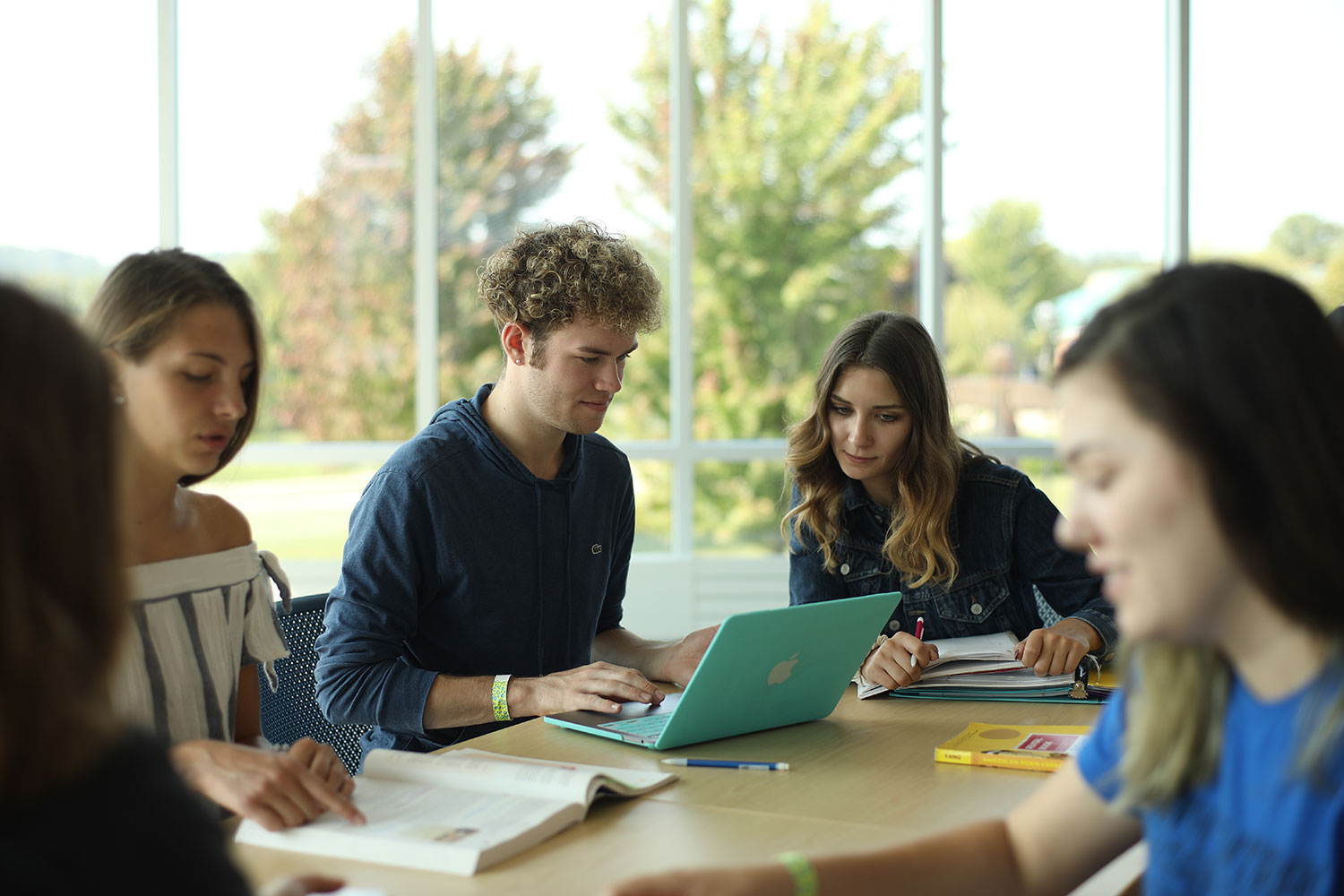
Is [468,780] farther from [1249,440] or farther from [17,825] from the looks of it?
[1249,440]

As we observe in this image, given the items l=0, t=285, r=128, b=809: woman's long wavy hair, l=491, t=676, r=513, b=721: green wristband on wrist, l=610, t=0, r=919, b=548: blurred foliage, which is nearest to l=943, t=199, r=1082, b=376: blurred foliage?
l=610, t=0, r=919, b=548: blurred foliage

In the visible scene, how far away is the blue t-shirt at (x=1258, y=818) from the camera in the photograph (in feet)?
2.78

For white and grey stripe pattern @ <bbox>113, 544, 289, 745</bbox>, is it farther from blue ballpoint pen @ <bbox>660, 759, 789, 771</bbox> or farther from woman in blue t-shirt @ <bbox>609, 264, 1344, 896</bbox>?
woman in blue t-shirt @ <bbox>609, 264, 1344, 896</bbox>

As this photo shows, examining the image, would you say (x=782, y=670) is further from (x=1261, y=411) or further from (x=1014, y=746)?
(x=1261, y=411)

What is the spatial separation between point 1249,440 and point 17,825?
835mm

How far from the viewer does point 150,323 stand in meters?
1.48

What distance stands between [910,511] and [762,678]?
0.88 meters

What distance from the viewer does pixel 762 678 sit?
1.66 m

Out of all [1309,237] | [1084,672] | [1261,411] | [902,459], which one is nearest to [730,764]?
[1084,672]

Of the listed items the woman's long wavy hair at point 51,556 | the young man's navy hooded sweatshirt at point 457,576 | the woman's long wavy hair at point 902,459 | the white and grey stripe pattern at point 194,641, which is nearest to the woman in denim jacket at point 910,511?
the woman's long wavy hair at point 902,459

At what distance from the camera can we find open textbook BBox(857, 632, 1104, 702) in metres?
2.00

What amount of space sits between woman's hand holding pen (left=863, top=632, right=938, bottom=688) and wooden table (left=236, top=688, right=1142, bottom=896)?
7 cm

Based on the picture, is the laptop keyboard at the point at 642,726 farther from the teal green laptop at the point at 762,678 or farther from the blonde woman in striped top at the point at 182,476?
the blonde woman in striped top at the point at 182,476

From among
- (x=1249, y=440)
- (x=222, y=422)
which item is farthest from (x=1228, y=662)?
(x=222, y=422)
